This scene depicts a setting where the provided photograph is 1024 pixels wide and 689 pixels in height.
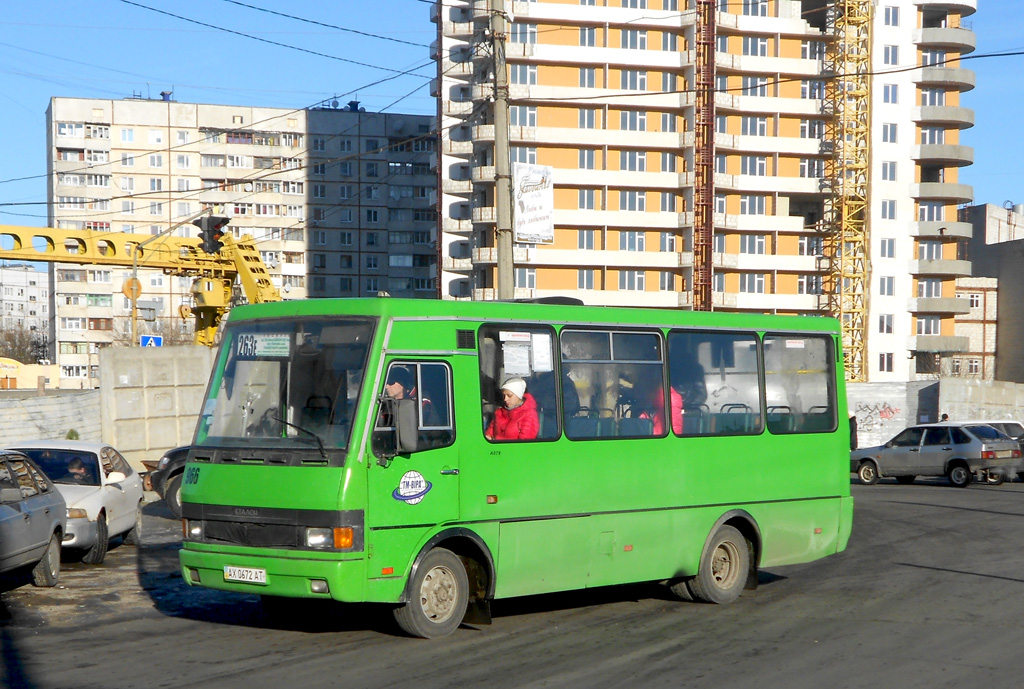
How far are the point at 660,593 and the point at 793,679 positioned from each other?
438 centimetres

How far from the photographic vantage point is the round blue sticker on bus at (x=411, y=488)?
30.9 ft

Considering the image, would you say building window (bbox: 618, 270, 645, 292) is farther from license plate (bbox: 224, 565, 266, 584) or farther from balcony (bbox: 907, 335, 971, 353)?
license plate (bbox: 224, 565, 266, 584)

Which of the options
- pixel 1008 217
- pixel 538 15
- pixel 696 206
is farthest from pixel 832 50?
pixel 1008 217

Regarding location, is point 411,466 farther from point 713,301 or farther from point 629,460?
point 713,301

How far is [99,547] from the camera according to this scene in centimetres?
1465

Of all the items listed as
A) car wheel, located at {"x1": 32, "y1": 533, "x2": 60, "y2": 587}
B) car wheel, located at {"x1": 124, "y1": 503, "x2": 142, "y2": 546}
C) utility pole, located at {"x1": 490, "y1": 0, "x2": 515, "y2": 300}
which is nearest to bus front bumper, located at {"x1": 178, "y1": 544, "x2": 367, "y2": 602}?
car wheel, located at {"x1": 32, "y1": 533, "x2": 60, "y2": 587}

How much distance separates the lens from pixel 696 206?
78.1 m

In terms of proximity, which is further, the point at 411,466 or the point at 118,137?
the point at 118,137

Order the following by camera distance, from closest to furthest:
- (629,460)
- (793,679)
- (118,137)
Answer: (793,679) → (629,460) → (118,137)

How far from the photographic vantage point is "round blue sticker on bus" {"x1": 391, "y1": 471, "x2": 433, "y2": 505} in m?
9.41

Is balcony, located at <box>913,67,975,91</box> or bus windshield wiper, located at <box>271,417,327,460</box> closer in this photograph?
bus windshield wiper, located at <box>271,417,327,460</box>

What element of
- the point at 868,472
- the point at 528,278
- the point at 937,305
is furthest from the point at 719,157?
the point at 868,472

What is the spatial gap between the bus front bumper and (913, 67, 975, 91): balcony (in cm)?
8009

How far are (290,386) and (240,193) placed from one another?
105327 millimetres
